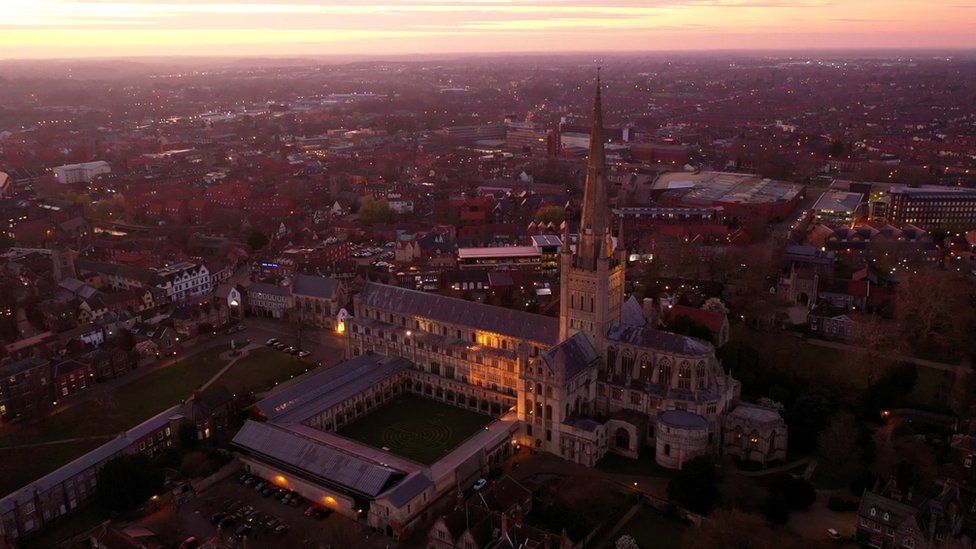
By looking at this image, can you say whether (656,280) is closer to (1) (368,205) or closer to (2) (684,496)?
(2) (684,496)

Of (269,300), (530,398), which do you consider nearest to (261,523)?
(530,398)

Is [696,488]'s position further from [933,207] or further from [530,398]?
[933,207]

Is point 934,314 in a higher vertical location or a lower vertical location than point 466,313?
lower

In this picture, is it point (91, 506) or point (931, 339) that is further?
point (931, 339)

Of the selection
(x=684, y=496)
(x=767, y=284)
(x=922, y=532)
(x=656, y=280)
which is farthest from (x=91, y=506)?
(x=767, y=284)

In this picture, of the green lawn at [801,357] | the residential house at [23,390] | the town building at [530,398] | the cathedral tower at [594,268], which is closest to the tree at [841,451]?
the town building at [530,398]

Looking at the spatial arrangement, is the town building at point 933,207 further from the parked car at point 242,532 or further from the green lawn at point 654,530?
the parked car at point 242,532
